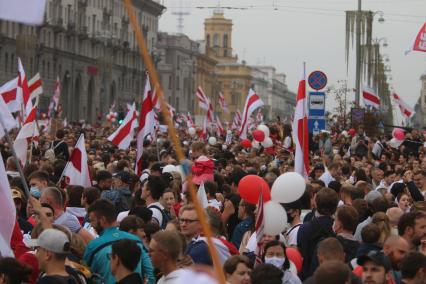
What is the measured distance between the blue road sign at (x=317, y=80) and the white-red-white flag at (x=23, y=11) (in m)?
15.9

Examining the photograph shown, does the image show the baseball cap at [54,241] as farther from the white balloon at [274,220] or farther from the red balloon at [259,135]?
the red balloon at [259,135]

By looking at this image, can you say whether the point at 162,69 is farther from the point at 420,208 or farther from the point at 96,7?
the point at 420,208

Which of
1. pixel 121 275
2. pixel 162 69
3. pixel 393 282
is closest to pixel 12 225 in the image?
pixel 121 275

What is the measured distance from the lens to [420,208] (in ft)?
35.7

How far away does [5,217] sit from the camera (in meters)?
8.78

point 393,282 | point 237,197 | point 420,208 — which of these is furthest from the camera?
point 237,197

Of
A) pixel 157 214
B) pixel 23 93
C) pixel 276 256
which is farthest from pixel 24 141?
pixel 276 256

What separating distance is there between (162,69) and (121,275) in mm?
136290

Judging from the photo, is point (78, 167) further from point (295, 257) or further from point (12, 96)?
point (12, 96)

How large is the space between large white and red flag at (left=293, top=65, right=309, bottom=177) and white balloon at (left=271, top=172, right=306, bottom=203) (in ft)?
16.1

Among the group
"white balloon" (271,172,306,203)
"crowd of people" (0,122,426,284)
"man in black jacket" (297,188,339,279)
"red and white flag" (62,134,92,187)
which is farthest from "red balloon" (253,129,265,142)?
"man in black jacket" (297,188,339,279)

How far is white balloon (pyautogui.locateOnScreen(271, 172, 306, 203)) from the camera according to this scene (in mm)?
10438

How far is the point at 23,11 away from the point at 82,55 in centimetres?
8777

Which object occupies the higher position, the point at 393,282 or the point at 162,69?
the point at 162,69
